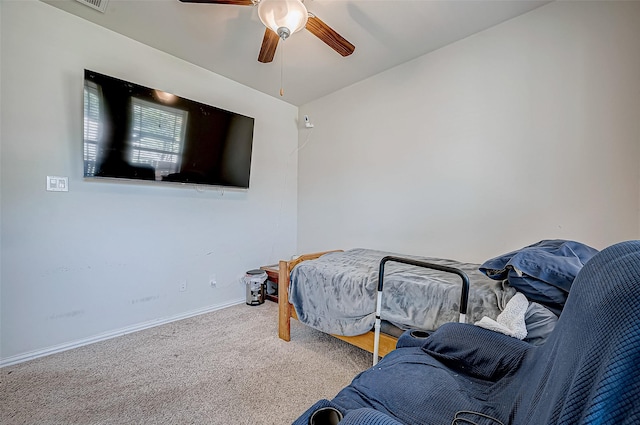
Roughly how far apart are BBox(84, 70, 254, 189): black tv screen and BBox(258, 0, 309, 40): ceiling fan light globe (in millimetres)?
1404

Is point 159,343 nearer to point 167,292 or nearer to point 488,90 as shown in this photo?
point 167,292

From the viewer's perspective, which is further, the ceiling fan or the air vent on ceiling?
the air vent on ceiling

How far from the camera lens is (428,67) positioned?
8.47 feet

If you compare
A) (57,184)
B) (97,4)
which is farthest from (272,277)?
(97,4)

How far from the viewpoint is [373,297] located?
1.78 meters

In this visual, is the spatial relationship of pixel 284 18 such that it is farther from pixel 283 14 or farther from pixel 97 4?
pixel 97 4

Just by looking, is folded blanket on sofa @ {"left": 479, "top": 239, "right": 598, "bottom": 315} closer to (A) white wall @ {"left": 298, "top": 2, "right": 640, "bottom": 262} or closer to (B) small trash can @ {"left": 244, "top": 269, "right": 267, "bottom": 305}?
(A) white wall @ {"left": 298, "top": 2, "right": 640, "bottom": 262}

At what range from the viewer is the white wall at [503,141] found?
173 centimetres

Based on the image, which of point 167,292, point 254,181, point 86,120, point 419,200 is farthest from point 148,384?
point 419,200

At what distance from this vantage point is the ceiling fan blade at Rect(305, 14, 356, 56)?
1.70 m

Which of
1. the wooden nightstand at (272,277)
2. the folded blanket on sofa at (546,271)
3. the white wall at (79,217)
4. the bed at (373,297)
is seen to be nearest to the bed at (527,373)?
the folded blanket on sofa at (546,271)

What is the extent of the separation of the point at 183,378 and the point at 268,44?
2424 millimetres

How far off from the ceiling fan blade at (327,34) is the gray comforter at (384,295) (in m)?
1.71

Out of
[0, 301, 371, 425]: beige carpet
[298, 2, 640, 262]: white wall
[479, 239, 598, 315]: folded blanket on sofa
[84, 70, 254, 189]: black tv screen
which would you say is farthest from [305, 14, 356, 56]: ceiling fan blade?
[0, 301, 371, 425]: beige carpet
